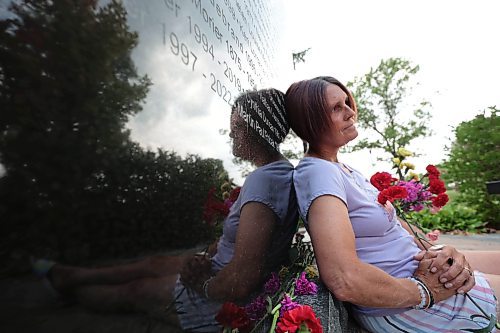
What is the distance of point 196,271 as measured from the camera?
2.31 feet

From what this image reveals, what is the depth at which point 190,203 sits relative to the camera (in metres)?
0.67

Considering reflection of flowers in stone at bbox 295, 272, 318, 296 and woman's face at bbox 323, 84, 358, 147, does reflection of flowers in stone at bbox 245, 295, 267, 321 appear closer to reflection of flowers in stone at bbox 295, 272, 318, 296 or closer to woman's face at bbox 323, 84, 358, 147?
reflection of flowers in stone at bbox 295, 272, 318, 296

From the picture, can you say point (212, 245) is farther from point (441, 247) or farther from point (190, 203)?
point (441, 247)

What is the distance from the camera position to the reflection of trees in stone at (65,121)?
1.08ft

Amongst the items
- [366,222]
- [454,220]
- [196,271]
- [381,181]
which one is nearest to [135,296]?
[196,271]

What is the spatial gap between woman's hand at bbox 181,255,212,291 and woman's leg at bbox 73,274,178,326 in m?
0.05

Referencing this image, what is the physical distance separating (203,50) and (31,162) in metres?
0.51

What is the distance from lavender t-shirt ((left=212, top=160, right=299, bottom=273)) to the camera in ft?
2.85

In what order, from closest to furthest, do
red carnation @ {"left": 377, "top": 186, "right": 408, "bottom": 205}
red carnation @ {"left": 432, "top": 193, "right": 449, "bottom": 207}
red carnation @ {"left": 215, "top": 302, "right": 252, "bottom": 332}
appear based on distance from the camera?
1. red carnation @ {"left": 215, "top": 302, "right": 252, "bottom": 332}
2. red carnation @ {"left": 377, "top": 186, "right": 408, "bottom": 205}
3. red carnation @ {"left": 432, "top": 193, "right": 449, "bottom": 207}

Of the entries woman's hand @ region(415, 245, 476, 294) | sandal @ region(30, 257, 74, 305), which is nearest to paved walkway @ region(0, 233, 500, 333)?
sandal @ region(30, 257, 74, 305)

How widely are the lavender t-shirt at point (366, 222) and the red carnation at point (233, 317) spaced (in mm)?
397

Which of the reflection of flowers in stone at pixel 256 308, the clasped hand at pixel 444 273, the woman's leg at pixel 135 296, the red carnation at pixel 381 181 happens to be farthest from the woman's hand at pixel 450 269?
the woman's leg at pixel 135 296

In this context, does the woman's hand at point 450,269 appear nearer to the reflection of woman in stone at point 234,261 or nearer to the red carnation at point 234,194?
the reflection of woman in stone at point 234,261

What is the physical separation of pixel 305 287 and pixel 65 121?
1019 mm
